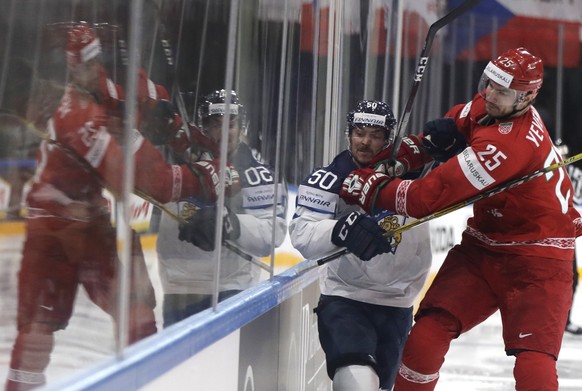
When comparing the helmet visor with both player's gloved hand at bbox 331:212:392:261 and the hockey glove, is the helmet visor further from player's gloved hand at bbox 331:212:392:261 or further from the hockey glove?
the hockey glove

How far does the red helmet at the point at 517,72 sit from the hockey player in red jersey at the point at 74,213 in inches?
51.3

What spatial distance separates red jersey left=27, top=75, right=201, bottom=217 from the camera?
1159 millimetres

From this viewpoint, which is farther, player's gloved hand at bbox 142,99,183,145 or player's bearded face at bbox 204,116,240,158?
player's bearded face at bbox 204,116,240,158

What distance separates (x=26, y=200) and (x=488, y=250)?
182 centimetres

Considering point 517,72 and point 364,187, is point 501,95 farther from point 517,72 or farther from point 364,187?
point 364,187

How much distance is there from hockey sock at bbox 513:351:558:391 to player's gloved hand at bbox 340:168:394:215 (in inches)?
21.0

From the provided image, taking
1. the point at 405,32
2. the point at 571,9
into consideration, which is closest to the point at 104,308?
the point at 405,32

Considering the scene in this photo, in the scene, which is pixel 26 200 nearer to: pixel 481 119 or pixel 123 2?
pixel 123 2

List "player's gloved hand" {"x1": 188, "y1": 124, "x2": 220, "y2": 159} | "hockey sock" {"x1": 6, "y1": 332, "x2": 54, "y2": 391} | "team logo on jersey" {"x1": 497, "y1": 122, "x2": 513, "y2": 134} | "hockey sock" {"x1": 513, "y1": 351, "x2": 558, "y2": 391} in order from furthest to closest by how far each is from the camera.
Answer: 1. "team logo on jersey" {"x1": 497, "y1": 122, "x2": 513, "y2": 134}
2. "hockey sock" {"x1": 513, "y1": 351, "x2": 558, "y2": 391}
3. "player's gloved hand" {"x1": 188, "y1": 124, "x2": 220, "y2": 159}
4. "hockey sock" {"x1": 6, "y1": 332, "x2": 54, "y2": 391}

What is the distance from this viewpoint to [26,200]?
1.09 m

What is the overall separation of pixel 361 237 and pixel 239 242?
1.19ft

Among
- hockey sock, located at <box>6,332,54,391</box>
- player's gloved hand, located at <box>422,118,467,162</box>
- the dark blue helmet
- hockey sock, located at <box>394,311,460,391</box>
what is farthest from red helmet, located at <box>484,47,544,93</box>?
hockey sock, located at <box>6,332,54,391</box>

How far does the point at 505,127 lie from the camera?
2520 millimetres

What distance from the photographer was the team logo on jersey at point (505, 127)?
2505 millimetres
